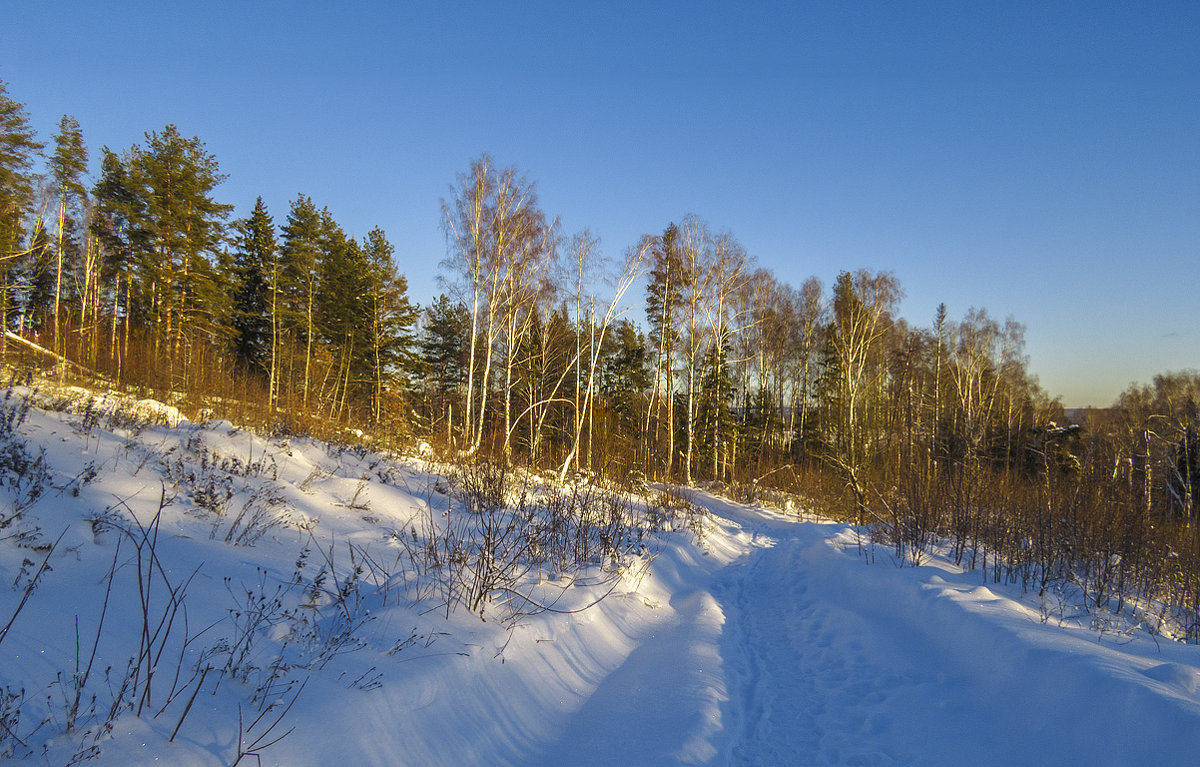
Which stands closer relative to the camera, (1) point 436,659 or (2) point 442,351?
(1) point 436,659

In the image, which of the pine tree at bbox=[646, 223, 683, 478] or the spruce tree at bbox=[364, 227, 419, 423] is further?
the spruce tree at bbox=[364, 227, 419, 423]

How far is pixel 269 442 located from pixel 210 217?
23.2 metres

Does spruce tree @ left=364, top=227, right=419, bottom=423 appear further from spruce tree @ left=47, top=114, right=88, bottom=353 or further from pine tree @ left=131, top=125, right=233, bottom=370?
spruce tree @ left=47, top=114, right=88, bottom=353

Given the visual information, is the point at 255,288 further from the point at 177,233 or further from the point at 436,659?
the point at 436,659

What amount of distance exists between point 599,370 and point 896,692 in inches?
1103

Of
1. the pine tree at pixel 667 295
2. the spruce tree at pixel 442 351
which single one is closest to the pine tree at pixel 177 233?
the spruce tree at pixel 442 351

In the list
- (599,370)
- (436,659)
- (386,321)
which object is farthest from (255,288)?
(436,659)

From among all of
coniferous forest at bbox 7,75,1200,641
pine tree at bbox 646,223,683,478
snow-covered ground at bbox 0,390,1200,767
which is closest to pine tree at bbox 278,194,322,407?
coniferous forest at bbox 7,75,1200,641

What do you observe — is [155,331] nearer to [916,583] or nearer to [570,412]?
[570,412]

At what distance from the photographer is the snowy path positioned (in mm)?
2791

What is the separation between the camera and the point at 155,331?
851 inches

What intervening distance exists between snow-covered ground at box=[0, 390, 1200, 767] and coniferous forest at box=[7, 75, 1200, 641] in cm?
298

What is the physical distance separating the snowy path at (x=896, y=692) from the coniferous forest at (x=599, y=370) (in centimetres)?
272

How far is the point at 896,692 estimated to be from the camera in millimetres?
3836
